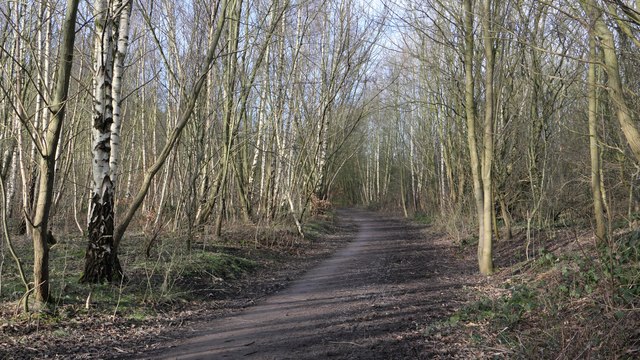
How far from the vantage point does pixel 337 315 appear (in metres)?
7.07

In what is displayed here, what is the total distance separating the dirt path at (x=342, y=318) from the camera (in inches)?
213

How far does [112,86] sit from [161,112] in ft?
35.2

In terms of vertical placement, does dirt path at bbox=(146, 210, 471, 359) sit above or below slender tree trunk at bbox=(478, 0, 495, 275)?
below

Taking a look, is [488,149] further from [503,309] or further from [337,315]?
[337,315]

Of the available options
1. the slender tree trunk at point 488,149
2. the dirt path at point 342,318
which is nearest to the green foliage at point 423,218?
the dirt path at point 342,318

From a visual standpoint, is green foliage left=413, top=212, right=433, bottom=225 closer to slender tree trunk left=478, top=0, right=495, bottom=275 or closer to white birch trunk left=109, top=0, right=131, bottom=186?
slender tree trunk left=478, top=0, right=495, bottom=275

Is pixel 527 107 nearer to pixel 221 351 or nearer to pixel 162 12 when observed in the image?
pixel 162 12

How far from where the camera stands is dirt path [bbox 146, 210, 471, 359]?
5.42 metres

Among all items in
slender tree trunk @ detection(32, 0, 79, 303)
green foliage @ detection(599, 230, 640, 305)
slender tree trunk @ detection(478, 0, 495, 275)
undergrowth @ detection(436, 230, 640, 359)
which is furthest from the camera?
slender tree trunk @ detection(478, 0, 495, 275)

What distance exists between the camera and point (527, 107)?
52.1 feet

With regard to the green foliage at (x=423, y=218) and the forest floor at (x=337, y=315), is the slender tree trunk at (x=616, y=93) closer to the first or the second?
the forest floor at (x=337, y=315)

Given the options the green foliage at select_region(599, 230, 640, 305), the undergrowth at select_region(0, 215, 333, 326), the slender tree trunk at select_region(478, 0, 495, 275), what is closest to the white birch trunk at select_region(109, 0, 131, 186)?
the undergrowth at select_region(0, 215, 333, 326)

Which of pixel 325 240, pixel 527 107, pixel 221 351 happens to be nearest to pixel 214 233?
pixel 325 240

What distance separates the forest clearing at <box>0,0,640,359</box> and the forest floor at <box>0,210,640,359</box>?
1.5 inches
